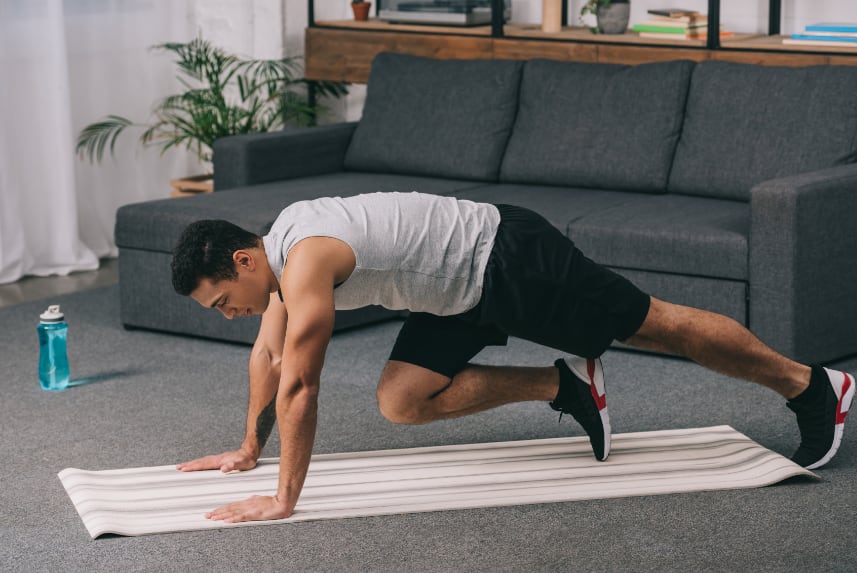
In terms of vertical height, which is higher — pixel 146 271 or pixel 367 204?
pixel 367 204

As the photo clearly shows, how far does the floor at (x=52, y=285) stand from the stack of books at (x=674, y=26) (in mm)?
2206

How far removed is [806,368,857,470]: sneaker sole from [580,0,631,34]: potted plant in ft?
7.47

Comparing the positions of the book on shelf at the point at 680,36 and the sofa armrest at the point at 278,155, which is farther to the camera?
the book on shelf at the point at 680,36

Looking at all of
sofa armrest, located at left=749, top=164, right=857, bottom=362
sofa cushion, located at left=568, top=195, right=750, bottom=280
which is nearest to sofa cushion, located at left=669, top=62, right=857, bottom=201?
sofa cushion, located at left=568, top=195, right=750, bottom=280

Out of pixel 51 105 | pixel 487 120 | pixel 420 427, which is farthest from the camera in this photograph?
pixel 51 105

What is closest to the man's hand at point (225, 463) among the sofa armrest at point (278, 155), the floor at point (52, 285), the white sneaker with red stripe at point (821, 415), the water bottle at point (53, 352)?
the water bottle at point (53, 352)

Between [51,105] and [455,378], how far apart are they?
2.92m

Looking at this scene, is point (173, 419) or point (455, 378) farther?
point (173, 419)

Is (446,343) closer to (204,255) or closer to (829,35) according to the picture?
(204,255)

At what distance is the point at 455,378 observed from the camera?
2914mm

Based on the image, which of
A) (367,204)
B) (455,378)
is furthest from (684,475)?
(367,204)

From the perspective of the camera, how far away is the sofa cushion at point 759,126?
399 cm

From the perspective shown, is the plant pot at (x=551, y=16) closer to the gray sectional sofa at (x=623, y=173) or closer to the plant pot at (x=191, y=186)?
the gray sectional sofa at (x=623, y=173)

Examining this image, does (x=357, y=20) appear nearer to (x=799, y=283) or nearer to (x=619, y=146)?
(x=619, y=146)
